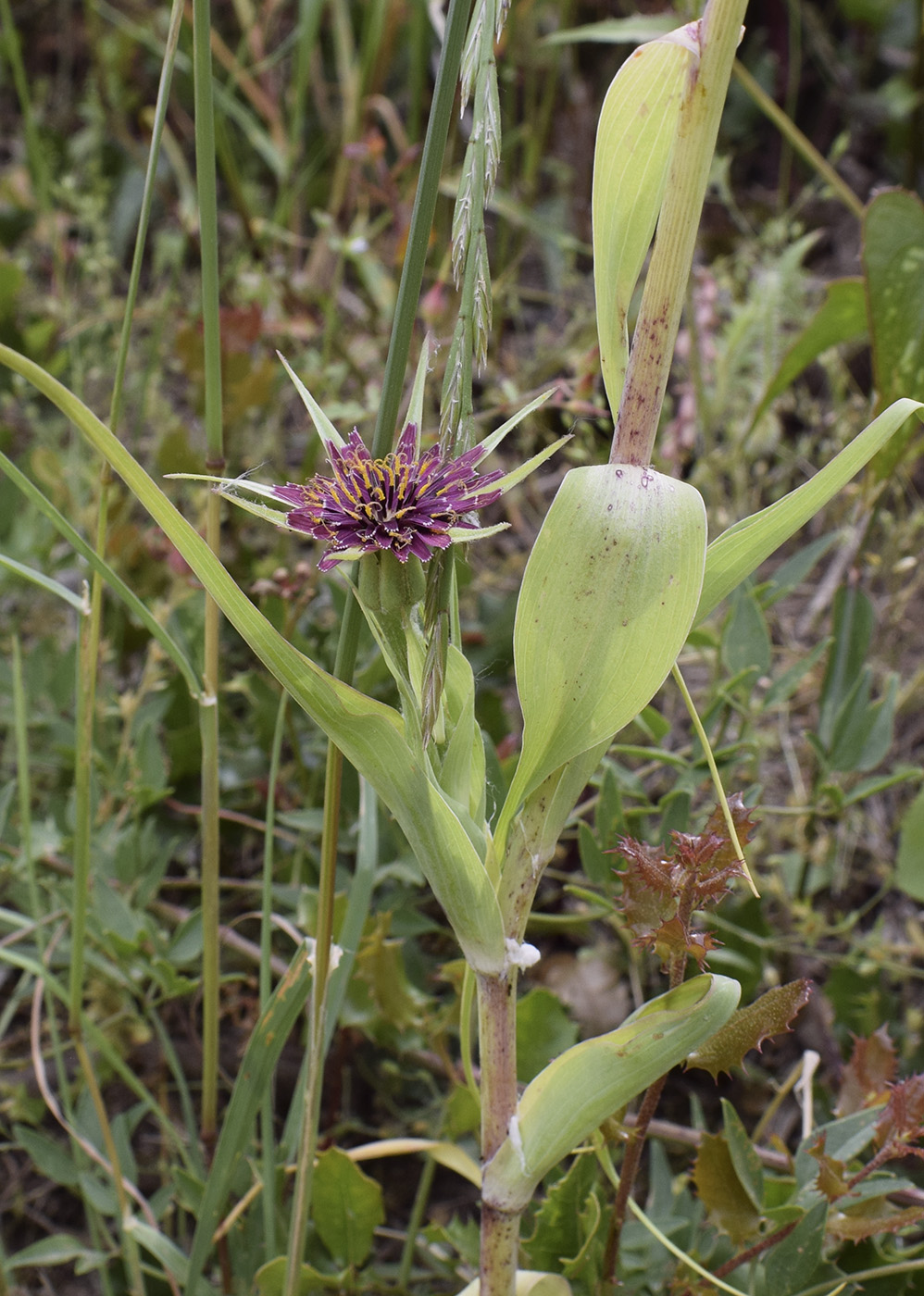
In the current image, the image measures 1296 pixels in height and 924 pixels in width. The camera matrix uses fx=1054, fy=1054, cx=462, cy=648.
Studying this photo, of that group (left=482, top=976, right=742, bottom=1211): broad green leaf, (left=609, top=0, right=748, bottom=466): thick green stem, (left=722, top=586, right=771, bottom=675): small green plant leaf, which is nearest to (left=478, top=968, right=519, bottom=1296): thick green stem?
(left=482, top=976, right=742, bottom=1211): broad green leaf

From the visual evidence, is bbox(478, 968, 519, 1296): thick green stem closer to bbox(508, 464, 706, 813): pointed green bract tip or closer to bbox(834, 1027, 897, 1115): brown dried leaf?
bbox(508, 464, 706, 813): pointed green bract tip

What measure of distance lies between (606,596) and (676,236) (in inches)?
5.7

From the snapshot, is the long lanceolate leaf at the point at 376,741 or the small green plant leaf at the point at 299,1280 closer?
the long lanceolate leaf at the point at 376,741

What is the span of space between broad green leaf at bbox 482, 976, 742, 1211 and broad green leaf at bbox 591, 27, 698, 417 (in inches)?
10.3

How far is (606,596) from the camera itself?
400mm

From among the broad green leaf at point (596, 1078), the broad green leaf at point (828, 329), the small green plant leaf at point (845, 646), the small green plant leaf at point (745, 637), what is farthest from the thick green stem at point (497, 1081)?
the broad green leaf at point (828, 329)

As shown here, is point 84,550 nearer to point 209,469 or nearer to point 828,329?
point 209,469

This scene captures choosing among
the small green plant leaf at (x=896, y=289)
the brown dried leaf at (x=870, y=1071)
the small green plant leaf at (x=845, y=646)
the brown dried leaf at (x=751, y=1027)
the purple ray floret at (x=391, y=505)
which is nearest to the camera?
the purple ray floret at (x=391, y=505)

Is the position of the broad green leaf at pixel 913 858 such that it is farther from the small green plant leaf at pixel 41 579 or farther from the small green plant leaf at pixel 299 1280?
the small green plant leaf at pixel 41 579

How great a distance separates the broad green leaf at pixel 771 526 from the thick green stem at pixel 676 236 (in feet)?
0.17

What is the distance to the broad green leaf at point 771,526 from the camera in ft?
1.33

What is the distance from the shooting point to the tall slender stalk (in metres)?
0.49

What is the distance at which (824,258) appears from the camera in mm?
1772

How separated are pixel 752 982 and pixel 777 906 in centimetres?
19
